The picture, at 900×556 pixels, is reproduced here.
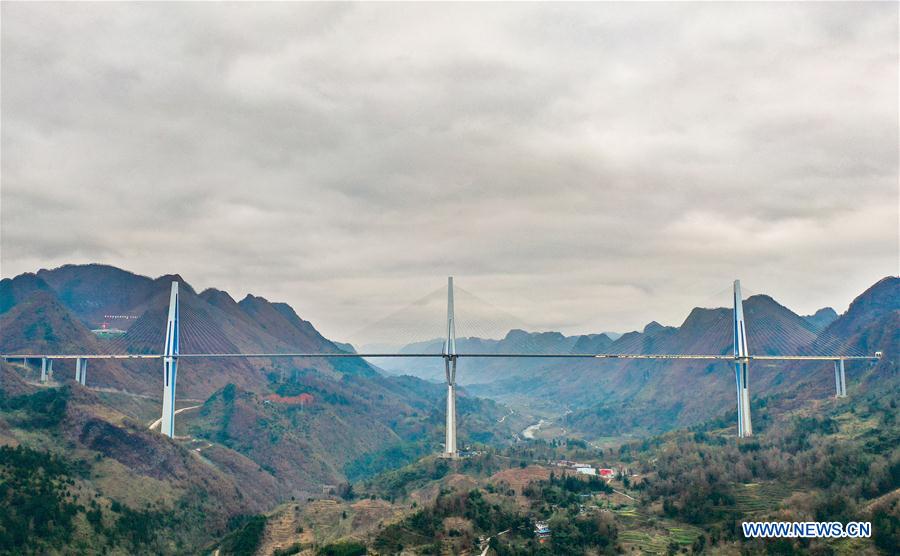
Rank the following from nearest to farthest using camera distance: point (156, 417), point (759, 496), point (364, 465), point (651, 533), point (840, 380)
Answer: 1. point (651, 533)
2. point (759, 496)
3. point (156, 417)
4. point (840, 380)
5. point (364, 465)

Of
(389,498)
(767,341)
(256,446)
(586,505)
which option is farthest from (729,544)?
(767,341)

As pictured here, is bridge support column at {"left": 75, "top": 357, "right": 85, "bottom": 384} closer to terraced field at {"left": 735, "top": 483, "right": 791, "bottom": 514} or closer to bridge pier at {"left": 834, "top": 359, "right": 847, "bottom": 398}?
terraced field at {"left": 735, "top": 483, "right": 791, "bottom": 514}

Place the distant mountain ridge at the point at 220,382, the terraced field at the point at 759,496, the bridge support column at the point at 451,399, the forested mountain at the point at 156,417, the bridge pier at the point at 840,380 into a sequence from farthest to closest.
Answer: the bridge pier at the point at 840,380
the distant mountain ridge at the point at 220,382
the bridge support column at the point at 451,399
the terraced field at the point at 759,496
the forested mountain at the point at 156,417

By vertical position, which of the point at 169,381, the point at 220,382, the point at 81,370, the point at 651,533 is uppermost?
the point at 81,370

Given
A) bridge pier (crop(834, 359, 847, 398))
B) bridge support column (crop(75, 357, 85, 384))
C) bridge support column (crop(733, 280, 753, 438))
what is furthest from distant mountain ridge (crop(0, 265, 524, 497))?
bridge pier (crop(834, 359, 847, 398))

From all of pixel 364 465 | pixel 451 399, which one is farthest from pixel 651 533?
pixel 364 465

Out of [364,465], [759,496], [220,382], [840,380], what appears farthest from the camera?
[220,382]

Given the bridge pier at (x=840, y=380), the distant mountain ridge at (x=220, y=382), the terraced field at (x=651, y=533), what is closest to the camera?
the terraced field at (x=651, y=533)

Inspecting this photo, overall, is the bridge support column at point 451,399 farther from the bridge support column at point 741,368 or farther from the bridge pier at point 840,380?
the bridge pier at point 840,380

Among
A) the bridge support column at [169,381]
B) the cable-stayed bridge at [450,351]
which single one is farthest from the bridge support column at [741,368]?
the bridge support column at [169,381]

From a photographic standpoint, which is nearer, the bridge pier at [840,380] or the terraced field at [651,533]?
the terraced field at [651,533]

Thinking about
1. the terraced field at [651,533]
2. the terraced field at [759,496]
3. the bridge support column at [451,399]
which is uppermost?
the bridge support column at [451,399]

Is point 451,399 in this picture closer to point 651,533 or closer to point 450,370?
point 450,370
